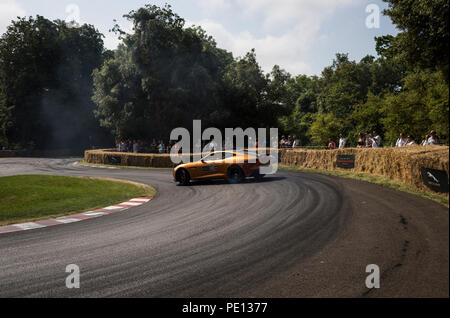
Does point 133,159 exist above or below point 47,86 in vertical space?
below

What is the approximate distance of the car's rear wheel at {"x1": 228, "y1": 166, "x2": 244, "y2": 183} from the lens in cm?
1548

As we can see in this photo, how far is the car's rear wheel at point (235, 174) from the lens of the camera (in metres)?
15.5

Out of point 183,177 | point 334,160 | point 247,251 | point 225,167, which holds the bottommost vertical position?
point 247,251

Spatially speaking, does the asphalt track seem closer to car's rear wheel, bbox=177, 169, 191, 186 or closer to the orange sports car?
the orange sports car

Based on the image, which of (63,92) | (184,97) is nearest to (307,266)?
(184,97)

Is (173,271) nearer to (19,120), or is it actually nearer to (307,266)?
(307,266)

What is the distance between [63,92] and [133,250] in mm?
59239

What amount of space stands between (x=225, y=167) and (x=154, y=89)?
23336 mm

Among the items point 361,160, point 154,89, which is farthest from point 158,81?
point 361,160

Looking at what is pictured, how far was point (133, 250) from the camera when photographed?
6324mm

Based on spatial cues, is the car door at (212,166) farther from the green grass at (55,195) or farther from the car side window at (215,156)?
the green grass at (55,195)

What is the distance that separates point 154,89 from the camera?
36.3m

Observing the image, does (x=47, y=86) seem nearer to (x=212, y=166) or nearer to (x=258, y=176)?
(x=212, y=166)
